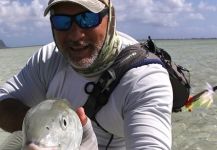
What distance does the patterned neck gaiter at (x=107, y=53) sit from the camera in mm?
3560

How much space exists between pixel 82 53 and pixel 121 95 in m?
0.40

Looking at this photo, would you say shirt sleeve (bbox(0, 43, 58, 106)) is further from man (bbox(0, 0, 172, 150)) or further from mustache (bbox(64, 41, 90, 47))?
mustache (bbox(64, 41, 90, 47))

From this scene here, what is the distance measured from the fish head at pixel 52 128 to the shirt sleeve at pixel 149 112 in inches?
26.6

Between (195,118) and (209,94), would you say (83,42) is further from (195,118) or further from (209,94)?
(195,118)

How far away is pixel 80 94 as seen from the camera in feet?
12.2

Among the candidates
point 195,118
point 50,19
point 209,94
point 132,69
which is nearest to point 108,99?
point 132,69

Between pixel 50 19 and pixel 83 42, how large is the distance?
0.33m

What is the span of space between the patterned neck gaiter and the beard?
38 millimetres

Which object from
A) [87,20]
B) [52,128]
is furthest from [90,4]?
[52,128]

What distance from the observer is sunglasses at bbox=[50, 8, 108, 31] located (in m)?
3.40

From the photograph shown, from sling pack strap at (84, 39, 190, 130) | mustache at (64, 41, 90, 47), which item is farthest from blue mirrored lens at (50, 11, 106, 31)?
sling pack strap at (84, 39, 190, 130)

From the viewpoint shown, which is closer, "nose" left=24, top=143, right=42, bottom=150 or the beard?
"nose" left=24, top=143, right=42, bottom=150

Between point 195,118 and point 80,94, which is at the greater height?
point 80,94

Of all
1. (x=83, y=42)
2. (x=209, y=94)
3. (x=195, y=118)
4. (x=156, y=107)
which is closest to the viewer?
(x=156, y=107)
